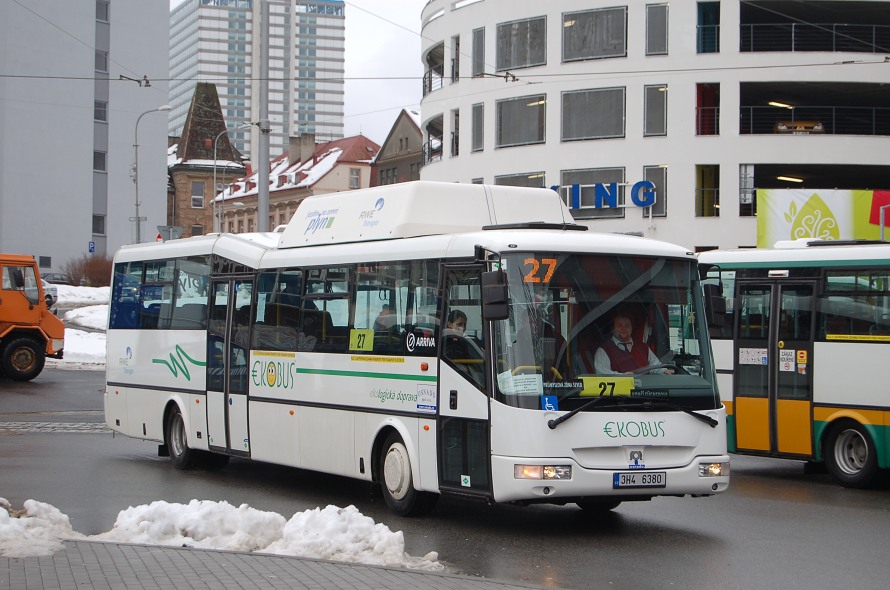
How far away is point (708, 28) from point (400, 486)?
118 ft

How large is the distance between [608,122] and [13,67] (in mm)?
38699

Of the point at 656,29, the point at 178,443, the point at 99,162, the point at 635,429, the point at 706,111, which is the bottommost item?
the point at 178,443

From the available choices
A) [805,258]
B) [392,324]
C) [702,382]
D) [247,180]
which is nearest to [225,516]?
[392,324]

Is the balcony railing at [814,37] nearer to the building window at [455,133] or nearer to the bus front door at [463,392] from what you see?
the building window at [455,133]

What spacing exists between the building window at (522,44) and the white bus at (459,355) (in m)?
32.9

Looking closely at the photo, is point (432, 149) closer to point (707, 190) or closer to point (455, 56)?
point (455, 56)

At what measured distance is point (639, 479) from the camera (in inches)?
409

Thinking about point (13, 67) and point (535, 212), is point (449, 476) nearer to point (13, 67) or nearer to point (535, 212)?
point (535, 212)

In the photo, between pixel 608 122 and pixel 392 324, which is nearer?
pixel 392 324

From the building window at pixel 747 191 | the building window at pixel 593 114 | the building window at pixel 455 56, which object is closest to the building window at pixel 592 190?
→ the building window at pixel 593 114

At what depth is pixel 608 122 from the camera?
45.4 meters

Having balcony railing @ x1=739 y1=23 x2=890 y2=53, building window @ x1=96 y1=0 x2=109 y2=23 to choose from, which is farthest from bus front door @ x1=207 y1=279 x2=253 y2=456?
building window @ x1=96 y1=0 x2=109 y2=23

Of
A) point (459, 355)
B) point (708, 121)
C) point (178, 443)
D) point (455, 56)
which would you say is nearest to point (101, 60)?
point (455, 56)

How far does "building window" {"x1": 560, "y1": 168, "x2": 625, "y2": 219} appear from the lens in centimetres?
4531
